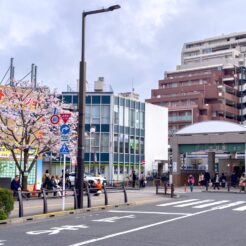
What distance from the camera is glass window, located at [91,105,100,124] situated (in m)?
55.2

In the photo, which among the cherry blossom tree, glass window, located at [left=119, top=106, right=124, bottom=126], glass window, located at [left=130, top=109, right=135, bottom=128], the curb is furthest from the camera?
glass window, located at [left=130, top=109, right=135, bottom=128]

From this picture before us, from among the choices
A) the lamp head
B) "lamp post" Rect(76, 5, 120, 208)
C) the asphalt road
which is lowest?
the asphalt road

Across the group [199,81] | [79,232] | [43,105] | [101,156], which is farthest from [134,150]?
[79,232]

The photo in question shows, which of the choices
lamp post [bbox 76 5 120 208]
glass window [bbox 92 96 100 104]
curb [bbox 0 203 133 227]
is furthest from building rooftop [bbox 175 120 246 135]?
lamp post [bbox 76 5 120 208]

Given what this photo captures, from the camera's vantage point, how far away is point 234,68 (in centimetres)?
9319

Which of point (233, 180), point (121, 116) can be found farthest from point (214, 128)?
point (121, 116)

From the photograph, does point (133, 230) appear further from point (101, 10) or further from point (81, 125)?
point (101, 10)

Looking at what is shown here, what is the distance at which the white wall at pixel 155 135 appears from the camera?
60781mm

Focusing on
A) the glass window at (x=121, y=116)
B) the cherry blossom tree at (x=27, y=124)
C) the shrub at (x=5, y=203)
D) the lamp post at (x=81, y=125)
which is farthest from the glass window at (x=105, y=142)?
the shrub at (x=5, y=203)

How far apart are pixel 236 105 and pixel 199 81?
27.4ft

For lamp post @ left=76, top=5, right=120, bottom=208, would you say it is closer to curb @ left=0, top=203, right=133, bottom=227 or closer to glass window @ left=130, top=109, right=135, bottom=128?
curb @ left=0, top=203, right=133, bottom=227

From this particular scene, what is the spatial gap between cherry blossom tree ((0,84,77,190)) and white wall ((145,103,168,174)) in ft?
98.7

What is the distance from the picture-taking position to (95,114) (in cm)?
5531

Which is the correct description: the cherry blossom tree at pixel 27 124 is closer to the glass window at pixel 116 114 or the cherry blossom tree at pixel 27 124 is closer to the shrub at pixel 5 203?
the shrub at pixel 5 203
